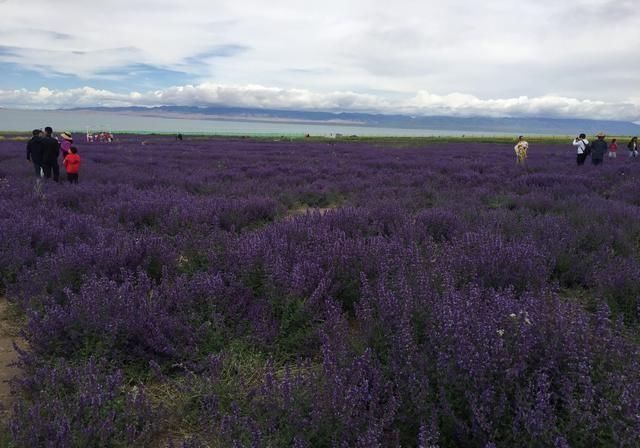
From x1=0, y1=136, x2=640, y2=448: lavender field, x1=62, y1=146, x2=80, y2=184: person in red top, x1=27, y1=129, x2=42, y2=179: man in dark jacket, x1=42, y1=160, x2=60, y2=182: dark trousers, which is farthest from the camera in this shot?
x1=42, y1=160, x2=60, y2=182: dark trousers

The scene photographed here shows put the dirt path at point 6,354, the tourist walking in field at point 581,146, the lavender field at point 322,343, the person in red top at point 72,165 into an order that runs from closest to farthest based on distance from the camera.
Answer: the lavender field at point 322,343, the dirt path at point 6,354, the person in red top at point 72,165, the tourist walking in field at point 581,146

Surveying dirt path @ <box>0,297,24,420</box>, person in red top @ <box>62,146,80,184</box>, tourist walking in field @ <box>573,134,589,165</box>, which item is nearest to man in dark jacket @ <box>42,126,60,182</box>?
person in red top @ <box>62,146,80,184</box>

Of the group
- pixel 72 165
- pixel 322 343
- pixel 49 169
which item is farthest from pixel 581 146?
pixel 49 169

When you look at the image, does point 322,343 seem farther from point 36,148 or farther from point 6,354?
point 36,148

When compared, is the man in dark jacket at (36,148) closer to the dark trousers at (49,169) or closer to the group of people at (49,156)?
the group of people at (49,156)

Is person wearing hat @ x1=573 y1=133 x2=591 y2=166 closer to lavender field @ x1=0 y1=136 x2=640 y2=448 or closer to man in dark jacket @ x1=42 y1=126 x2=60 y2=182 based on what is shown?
lavender field @ x1=0 y1=136 x2=640 y2=448

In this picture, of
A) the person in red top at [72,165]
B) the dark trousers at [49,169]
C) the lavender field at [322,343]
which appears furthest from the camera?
the dark trousers at [49,169]

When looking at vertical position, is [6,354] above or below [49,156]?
below

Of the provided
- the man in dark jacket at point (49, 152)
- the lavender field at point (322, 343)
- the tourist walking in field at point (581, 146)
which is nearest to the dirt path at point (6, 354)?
the lavender field at point (322, 343)

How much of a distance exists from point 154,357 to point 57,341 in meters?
0.59

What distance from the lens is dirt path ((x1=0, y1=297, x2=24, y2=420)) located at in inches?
99.6

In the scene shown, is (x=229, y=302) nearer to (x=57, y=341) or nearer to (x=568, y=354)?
(x=57, y=341)

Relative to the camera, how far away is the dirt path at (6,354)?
253 centimetres

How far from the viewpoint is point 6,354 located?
10.4 feet
